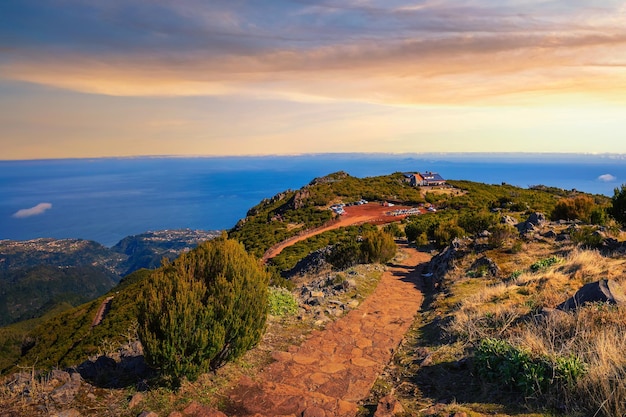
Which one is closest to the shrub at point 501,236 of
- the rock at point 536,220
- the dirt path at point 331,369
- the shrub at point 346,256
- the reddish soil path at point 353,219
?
the rock at point 536,220

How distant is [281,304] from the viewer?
9.15 metres

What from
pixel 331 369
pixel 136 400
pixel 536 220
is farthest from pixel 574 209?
pixel 136 400

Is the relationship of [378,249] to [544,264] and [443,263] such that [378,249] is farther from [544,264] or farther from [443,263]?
[544,264]

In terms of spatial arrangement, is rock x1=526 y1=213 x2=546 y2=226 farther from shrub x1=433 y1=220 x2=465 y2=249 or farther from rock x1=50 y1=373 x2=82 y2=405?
rock x1=50 y1=373 x2=82 y2=405

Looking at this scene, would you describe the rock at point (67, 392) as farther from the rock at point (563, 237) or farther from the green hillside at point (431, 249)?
the rock at point (563, 237)

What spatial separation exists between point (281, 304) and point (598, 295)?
6516 millimetres

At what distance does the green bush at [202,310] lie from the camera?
498 cm

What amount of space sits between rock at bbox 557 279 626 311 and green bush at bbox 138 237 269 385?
A: 17.4ft

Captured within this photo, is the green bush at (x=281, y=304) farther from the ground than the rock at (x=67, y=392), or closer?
closer

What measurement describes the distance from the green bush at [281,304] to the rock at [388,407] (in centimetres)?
428

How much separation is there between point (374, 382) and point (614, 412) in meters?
3.12

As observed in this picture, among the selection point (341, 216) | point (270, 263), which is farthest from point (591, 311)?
point (341, 216)

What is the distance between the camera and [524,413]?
400 cm

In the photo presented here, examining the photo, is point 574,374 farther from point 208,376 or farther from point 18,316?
point 18,316
